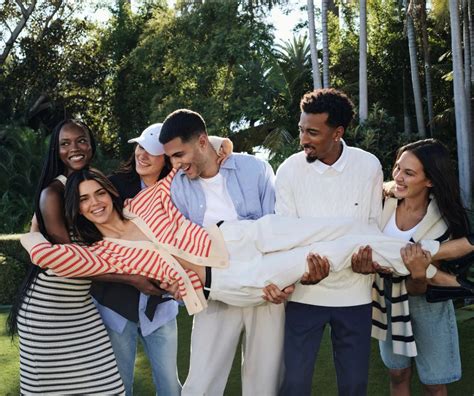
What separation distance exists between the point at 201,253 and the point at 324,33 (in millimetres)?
16900

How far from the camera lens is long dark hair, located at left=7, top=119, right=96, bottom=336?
3.76m

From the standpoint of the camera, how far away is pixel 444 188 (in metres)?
3.80

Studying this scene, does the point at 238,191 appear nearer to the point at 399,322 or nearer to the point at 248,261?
the point at 248,261

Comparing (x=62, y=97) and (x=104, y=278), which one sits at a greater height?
(x=62, y=97)

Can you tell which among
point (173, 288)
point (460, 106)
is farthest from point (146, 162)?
point (460, 106)

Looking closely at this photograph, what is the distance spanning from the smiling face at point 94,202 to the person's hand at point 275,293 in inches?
33.3

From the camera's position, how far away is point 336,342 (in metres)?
3.77

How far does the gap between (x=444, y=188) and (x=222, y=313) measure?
124cm

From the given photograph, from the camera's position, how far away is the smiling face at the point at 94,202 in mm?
3762

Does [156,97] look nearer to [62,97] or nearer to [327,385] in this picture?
[62,97]

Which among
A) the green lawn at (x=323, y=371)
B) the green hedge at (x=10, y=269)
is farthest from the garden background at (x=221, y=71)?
the green lawn at (x=323, y=371)

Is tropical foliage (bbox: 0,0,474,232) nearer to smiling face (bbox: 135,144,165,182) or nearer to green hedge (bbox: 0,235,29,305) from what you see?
green hedge (bbox: 0,235,29,305)

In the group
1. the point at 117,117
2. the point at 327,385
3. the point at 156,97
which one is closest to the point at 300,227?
the point at 327,385

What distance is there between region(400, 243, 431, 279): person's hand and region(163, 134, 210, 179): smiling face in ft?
3.45
